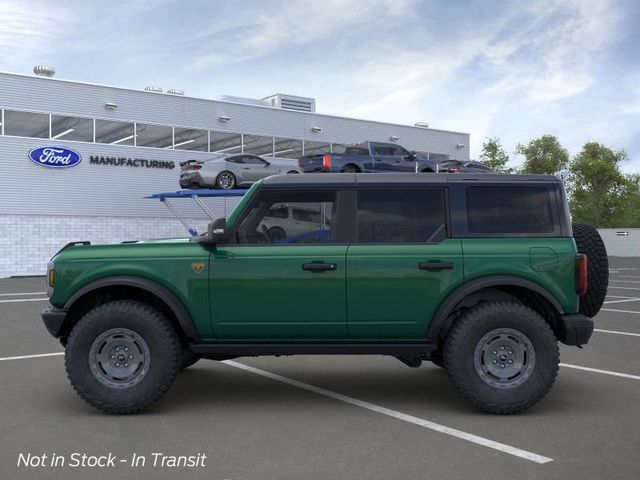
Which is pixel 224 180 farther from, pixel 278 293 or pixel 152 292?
pixel 278 293

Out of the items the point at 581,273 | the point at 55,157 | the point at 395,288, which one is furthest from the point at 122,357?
the point at 55,157

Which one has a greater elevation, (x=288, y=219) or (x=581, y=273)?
(x=288, y=219)

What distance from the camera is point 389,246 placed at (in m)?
5.77

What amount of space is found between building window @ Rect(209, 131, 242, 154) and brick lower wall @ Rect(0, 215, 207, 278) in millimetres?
4875

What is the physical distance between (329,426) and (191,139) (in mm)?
28110

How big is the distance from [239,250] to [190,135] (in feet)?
89.3

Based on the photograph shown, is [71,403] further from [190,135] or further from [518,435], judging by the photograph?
[190,135]

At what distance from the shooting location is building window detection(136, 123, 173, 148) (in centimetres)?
3070

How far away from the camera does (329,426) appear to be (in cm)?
527

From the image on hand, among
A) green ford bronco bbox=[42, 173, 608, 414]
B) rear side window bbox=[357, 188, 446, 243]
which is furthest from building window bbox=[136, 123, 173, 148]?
rear side window bbox=[357, 188, 446, 243]

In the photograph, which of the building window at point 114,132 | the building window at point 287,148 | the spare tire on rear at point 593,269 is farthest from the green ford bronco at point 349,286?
the building window at point 287,148

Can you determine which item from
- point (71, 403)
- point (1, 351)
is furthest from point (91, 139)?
point (71, 403)

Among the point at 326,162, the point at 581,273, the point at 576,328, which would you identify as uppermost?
the point at 326,162

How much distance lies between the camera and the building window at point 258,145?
111ft
